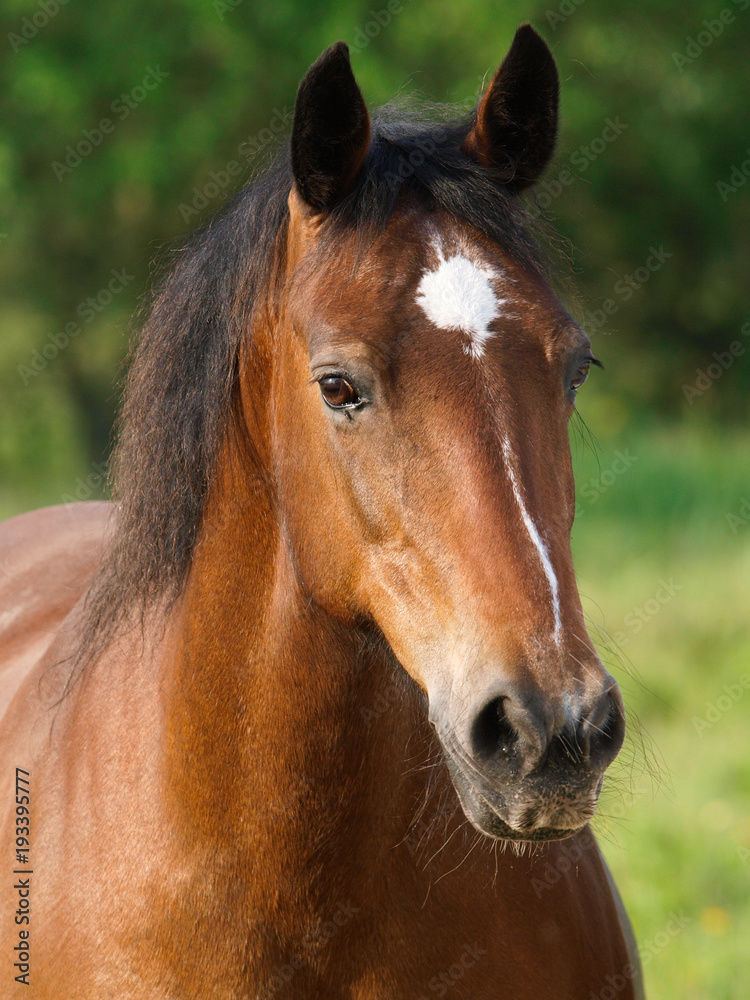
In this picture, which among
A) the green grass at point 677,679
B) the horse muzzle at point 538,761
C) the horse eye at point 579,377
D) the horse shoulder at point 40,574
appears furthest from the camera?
the green grass at point 677,679

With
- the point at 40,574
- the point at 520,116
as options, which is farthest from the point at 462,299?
the point at 40,574

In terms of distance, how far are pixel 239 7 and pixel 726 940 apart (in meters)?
12.7

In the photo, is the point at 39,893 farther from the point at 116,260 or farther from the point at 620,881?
the point at 116,260

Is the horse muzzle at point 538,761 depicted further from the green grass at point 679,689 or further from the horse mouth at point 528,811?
the green grass at point 679,689

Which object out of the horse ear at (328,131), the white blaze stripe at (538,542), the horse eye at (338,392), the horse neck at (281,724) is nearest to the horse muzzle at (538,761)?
the white blaze stripe at (538,542)

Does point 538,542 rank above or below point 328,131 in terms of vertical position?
below

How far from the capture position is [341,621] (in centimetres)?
207

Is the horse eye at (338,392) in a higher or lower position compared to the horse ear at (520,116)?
lower

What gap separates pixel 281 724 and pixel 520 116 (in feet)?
4.73

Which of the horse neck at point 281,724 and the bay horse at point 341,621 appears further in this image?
the horse neck at point 281,724

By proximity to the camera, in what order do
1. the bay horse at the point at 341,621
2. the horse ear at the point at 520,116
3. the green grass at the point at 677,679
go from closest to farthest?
the bay horse at the point at 341,621 → the horse ear at the point at 520,116 → the green grass at the point at 677,679

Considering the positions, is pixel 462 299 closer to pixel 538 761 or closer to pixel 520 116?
pixel 520 116

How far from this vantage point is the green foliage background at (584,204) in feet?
25.9

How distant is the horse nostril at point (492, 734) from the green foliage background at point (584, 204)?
14.2 feet
